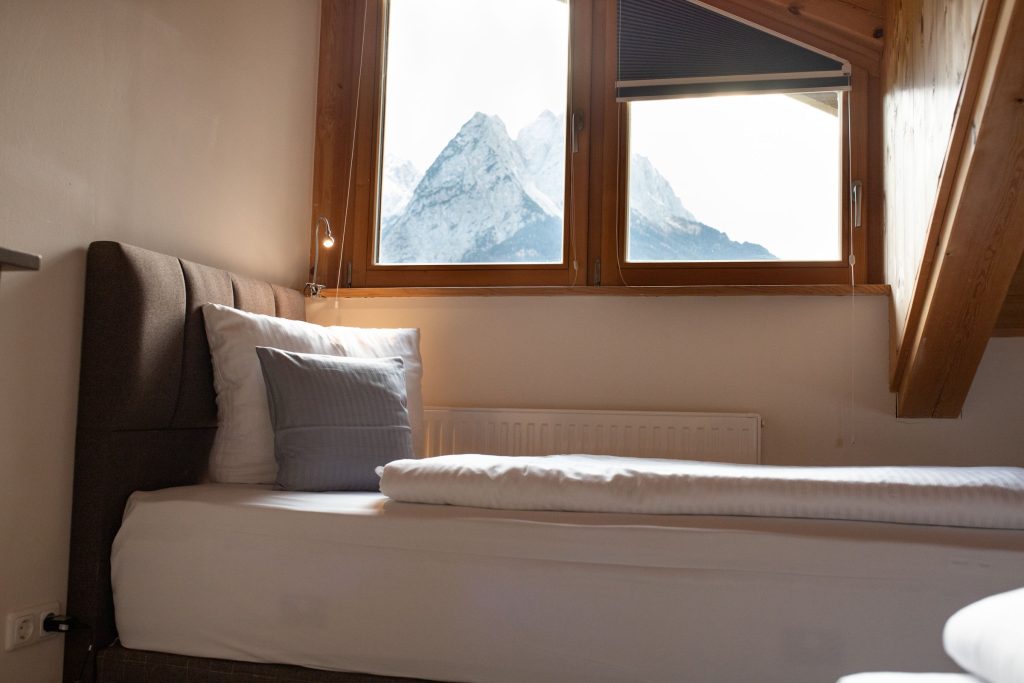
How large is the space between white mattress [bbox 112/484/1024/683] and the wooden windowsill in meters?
1.20

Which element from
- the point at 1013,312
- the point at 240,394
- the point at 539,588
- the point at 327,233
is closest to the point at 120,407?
the point at 240,394

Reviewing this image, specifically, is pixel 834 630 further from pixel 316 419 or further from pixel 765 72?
pixel 765 72

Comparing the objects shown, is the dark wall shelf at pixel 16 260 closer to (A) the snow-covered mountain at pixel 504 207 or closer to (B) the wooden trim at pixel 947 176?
(B) the wooden trim at pixel 947 176

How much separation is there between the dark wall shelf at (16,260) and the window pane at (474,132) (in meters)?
1.88

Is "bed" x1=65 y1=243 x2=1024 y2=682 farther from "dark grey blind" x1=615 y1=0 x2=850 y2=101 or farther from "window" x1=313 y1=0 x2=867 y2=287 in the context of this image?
"dark grey blind" x1=615 y1=0 x2=850 y2=101

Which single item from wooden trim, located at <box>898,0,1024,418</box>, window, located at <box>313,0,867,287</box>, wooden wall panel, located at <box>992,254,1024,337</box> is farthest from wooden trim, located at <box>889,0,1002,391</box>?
window, located at <box>313,0,867,287</box>

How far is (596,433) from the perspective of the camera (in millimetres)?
2752

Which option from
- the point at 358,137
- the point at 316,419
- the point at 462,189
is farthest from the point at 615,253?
the point at 316,419

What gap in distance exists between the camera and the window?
9.31 ft

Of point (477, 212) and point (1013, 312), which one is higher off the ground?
point (477, 212)

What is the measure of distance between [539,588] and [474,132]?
1985 millimetres

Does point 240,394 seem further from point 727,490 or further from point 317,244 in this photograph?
point 727,490

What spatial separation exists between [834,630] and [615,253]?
1698 mm

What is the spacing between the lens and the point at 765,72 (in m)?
2.82
